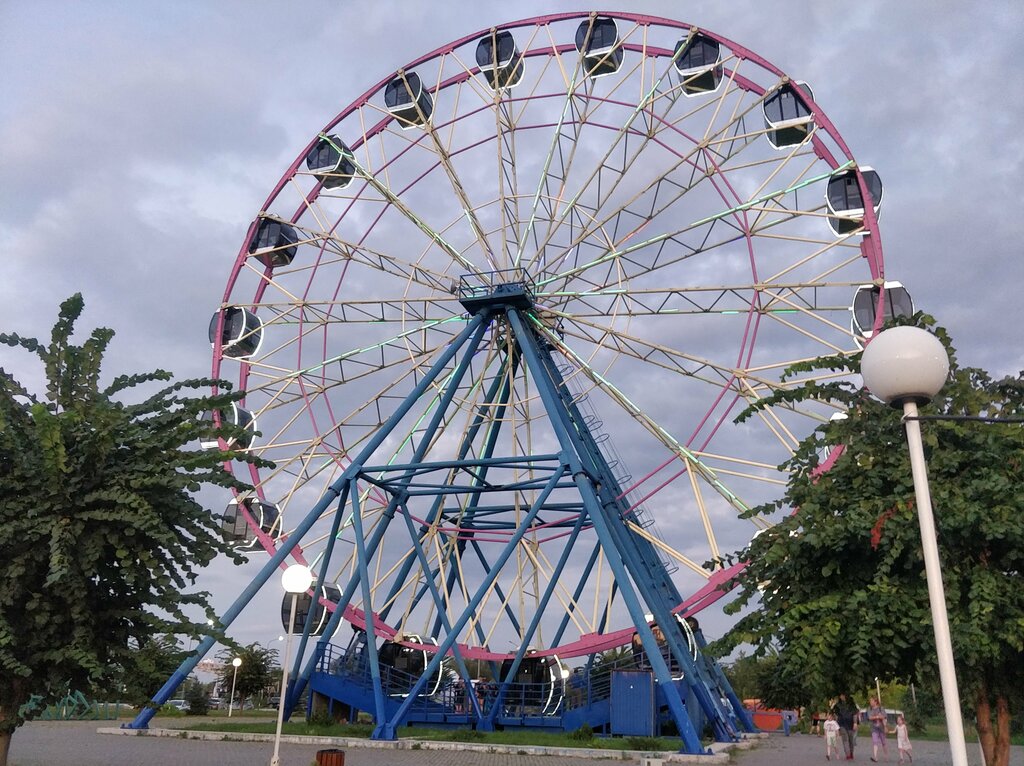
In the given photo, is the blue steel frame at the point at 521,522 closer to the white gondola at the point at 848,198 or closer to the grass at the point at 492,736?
the grass at the point at 492,736

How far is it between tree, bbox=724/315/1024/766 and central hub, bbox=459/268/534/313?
13.1 meters

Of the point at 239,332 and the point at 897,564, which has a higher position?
the point at 239,332

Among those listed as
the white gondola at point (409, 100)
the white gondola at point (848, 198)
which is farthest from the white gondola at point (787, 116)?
the white gondola at point (409, 100)

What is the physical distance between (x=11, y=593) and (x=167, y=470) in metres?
2.02

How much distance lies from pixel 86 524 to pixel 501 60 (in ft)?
55.4

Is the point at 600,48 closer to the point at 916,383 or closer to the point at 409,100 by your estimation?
the point at 409,100

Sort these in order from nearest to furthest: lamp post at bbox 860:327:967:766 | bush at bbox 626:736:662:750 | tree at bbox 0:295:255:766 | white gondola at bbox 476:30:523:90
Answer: lamp post at bbox 860:327:967:766 → tree at bbox 0:295:255:766 → bush at bbox 626:736:662:750 → white gondola at bbox 476:30:523:90

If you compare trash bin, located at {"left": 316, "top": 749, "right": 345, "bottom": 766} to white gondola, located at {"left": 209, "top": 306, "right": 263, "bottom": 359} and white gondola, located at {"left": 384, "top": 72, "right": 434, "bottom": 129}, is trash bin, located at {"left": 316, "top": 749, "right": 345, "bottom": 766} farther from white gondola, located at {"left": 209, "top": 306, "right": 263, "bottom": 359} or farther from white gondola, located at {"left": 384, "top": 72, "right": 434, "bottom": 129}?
white gondola, located at {"left": 384, "top": 72, "right": 434, "bottom": 129}

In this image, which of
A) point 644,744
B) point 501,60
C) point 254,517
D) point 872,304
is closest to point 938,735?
point 644,744

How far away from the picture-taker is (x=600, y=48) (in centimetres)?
2280

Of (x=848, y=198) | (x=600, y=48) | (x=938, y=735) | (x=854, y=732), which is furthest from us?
(x=938, y=735)

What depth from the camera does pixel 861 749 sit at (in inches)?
937

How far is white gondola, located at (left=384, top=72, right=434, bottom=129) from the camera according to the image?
24266mm

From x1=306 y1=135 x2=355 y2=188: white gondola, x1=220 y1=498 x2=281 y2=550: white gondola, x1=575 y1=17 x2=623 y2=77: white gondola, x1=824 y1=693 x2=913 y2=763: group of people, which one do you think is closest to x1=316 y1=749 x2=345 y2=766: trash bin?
x1=824 y1=693 x2=913 y2=763: group of people
